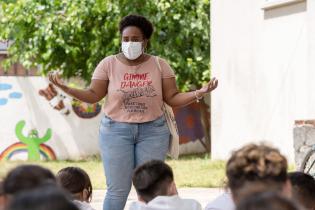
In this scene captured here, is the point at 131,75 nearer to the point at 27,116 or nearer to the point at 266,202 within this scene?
the point at 266,202

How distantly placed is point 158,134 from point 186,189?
19.0 ft

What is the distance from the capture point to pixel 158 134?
614cm

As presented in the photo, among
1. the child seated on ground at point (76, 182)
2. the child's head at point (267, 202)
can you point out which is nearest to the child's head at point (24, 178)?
the child's head at point (267, 202)

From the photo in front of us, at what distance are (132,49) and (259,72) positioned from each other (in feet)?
26.6

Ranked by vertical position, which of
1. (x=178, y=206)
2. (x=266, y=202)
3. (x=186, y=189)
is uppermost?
(x=266, y=202)

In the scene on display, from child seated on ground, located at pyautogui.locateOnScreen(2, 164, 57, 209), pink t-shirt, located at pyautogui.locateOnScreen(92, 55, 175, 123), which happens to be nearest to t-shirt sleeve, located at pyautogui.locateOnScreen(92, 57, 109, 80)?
pink t-shirt, located at pyautogui.locateOnScreen(92, 55, 175, 123)

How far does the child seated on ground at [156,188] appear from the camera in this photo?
4.24 meters

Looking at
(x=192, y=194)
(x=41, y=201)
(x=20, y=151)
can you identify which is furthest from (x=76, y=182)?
(x=20, y=151)

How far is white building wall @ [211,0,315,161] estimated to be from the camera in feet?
42.1

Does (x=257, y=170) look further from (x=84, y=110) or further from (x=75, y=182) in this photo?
(x=84, y=110)

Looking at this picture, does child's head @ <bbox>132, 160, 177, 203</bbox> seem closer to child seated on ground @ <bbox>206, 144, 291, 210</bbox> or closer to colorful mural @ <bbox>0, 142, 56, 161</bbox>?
child seated on ground @ <bbox>206, 144, 291, 210</bbox>

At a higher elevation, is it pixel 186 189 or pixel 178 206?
pixel 178 206

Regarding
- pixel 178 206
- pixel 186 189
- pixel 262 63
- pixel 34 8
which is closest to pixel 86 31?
pixel 34 8

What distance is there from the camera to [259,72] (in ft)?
45.8
